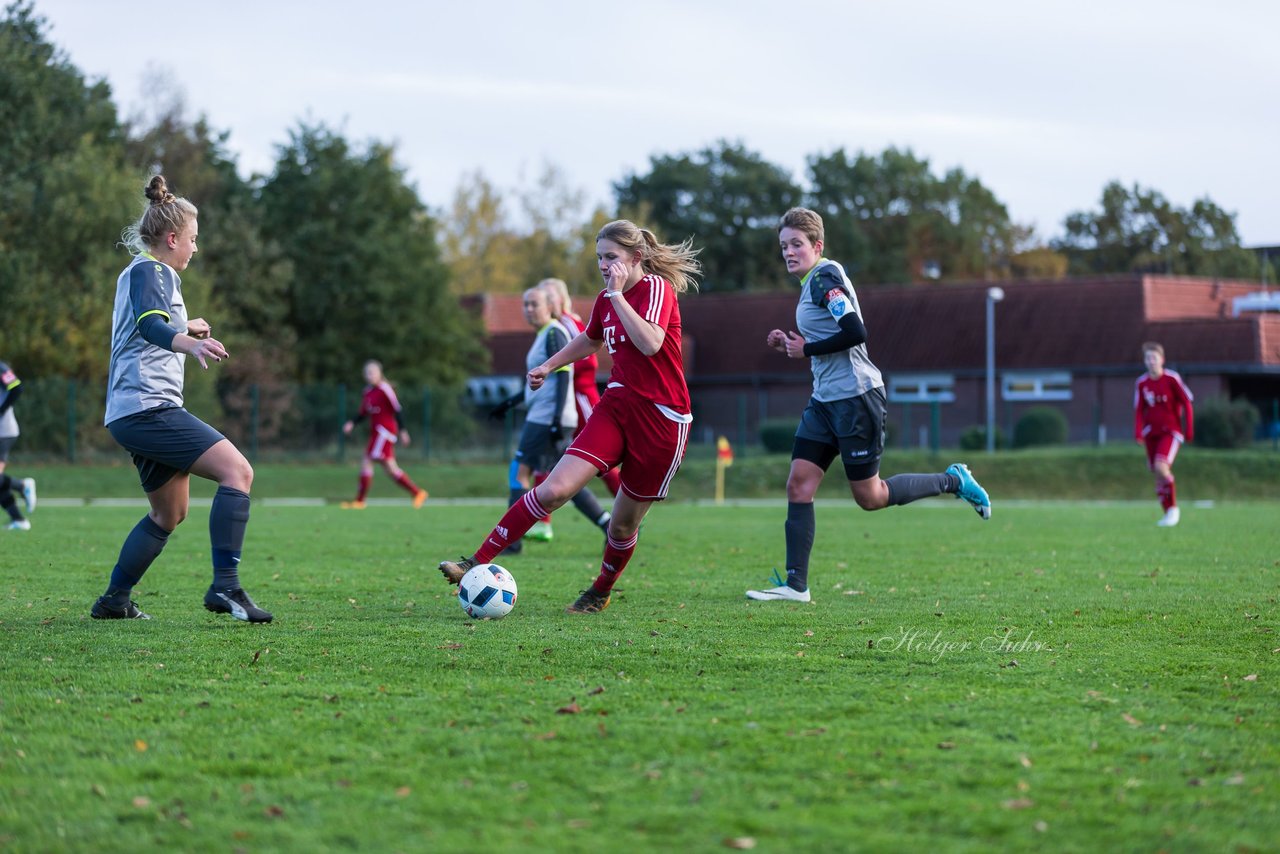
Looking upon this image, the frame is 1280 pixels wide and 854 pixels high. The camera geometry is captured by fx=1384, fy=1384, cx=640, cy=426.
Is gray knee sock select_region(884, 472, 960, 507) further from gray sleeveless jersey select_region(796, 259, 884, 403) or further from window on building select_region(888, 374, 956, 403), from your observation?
window on building select_region(888, 374, 956, 403)

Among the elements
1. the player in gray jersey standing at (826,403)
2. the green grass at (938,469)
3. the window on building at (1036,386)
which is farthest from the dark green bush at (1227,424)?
the player in gray jersey standing at (826,403)

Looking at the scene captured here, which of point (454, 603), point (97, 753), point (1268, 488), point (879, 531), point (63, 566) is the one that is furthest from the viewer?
point (1268, 488)

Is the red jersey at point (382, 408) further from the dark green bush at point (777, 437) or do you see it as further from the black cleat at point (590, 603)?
the dark green bush at point (777, 437)

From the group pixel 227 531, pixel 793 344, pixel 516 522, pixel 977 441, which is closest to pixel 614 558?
pixel 516 522

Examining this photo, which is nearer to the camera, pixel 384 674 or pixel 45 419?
pixel 384 674

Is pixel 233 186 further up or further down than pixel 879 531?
further up

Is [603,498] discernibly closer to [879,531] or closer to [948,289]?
[879,531]

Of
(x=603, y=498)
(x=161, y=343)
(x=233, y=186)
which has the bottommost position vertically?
(x=603, y=498)

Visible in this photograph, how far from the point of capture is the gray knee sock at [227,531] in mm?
7035

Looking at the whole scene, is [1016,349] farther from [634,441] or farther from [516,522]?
[516,522]

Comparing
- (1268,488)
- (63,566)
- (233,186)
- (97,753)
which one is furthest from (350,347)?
(97,753)

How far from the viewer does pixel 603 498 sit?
2575cm

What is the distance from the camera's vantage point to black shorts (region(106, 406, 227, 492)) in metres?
6.87

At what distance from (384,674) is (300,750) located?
4.18 ft
